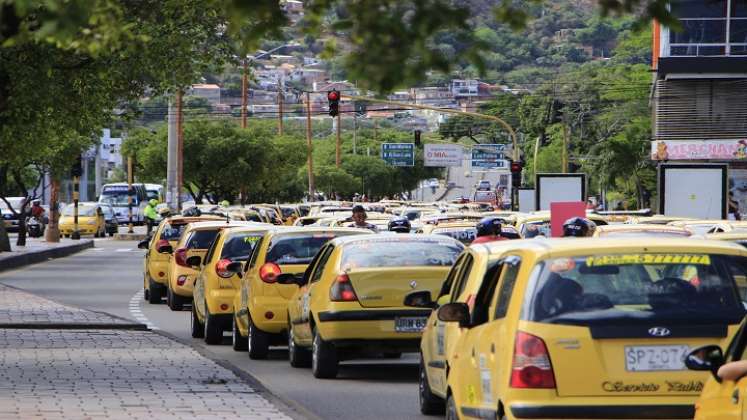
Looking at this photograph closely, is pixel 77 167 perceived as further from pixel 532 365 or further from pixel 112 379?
pixel 532 365

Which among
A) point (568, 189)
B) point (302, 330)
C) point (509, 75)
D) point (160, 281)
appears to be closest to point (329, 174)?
point (509, 75)

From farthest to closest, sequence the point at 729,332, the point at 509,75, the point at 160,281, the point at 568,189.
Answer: the point at 509,75 → the point at 568,189 → the point at 160,281 → the point at 729,332

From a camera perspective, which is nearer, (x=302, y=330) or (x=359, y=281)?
(x=359, y=281)

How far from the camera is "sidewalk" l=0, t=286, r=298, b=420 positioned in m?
12.6

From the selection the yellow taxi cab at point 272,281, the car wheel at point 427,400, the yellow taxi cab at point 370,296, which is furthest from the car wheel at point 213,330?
the car wheel at point 427,400

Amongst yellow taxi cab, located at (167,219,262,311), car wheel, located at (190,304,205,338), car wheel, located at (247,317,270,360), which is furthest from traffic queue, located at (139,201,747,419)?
yellow taxi cab, located at (167,219,262,311)

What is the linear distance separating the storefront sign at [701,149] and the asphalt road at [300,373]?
29433 millimetres

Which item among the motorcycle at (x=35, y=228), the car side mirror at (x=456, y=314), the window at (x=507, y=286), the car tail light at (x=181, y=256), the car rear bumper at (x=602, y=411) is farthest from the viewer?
the motorcycle at (x=35, y=228)

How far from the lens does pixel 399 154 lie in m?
132

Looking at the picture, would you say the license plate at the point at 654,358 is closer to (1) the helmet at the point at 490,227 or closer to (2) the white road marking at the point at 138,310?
(1) the helmet at the point at 490,227

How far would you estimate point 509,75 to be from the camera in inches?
7160

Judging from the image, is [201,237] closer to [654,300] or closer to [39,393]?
[39,393]

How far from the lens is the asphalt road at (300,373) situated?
13.6 m

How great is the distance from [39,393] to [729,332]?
6.57 metres
